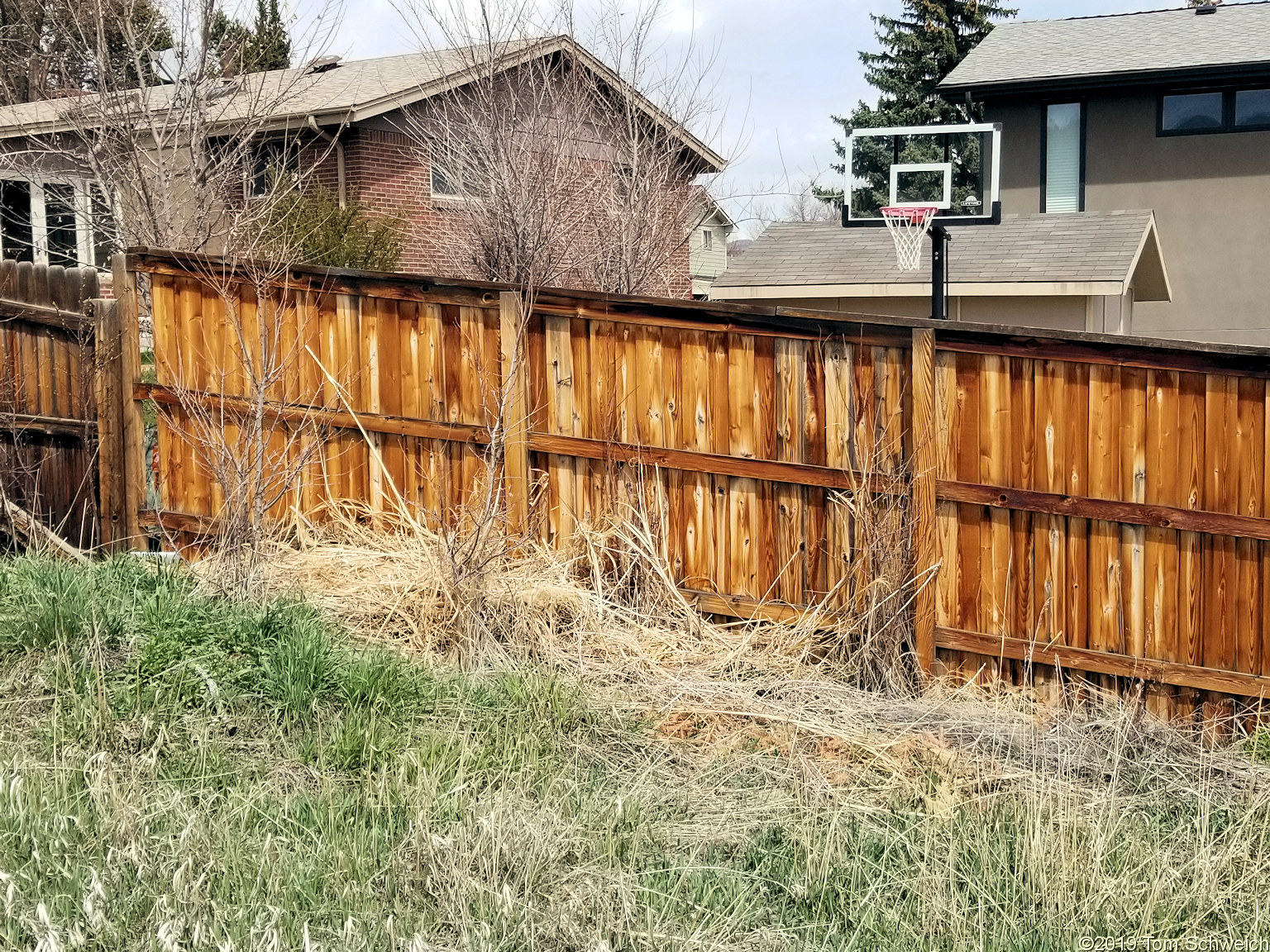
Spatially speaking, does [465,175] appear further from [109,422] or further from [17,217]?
[17,217]

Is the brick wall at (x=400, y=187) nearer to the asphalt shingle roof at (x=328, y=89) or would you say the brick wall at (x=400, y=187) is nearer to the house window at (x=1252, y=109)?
the asphalt shingle roof at (x=328, y=89)

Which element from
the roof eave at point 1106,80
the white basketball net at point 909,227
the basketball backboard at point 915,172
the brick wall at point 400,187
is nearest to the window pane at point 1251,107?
the roof eave at point 1106,80

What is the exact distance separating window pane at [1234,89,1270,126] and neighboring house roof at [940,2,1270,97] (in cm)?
68

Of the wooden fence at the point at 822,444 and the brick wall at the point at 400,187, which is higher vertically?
the brick wall at the point at 400,187

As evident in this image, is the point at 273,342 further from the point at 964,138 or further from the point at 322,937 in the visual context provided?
the point at 964,138

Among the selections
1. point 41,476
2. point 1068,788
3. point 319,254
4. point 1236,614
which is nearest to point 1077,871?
point 1068,788

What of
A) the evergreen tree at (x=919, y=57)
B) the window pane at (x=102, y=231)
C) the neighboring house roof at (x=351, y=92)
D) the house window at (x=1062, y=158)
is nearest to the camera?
the window pane at (x=102, y=231)

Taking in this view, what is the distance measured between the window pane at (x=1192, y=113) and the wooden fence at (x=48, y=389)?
758 inches

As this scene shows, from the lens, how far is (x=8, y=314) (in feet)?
26.1

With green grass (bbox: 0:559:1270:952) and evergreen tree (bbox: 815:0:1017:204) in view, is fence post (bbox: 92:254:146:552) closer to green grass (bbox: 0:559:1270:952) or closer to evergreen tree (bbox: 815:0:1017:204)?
green grass (bbox: 0:559:1270:952)

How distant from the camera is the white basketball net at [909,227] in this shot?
1580 centimetres

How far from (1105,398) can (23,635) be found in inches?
186

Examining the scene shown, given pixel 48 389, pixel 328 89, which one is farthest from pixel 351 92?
pixel 48 389

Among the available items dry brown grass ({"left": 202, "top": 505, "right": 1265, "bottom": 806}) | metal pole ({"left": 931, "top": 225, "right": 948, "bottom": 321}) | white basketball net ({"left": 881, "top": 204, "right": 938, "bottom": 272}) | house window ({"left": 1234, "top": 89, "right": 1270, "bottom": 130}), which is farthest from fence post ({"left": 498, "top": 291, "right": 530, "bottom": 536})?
house window ({"left": 1234, "top": 89, "right": 1270, "bottom": 130})
